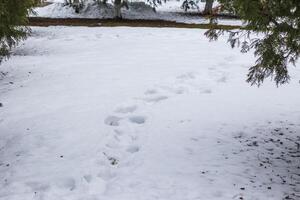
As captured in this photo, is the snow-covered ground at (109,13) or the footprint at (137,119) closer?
the footprint at (137,119)

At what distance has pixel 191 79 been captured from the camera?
442 inches

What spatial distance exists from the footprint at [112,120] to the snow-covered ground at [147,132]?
0.03 m

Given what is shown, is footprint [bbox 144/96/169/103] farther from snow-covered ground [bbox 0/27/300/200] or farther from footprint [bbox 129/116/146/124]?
footprint [bbox 129/116/146/124]

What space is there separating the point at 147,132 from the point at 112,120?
0.84 m

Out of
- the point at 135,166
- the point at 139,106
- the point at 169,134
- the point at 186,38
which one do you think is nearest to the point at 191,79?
the point at 139,106

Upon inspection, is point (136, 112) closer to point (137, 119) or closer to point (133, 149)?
point (137, 119)

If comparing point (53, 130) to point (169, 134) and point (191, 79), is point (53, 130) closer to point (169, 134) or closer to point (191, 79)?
point (169, 134)

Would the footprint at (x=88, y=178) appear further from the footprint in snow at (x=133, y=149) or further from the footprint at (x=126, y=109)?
the footprint at (x=126, y=109)

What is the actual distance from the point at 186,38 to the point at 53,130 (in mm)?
11525

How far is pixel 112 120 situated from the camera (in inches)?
323

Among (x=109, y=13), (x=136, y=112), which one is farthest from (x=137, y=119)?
(x=109, y=13)

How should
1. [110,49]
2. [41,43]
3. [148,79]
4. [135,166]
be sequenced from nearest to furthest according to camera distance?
1. [135,166]
2. [148,79]
3. [110,49]
4. [41,43]

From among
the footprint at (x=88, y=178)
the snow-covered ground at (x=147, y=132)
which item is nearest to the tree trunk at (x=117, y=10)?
the snow-covered ground at (x=147, y=132)

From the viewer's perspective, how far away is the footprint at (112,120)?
26.3ft
